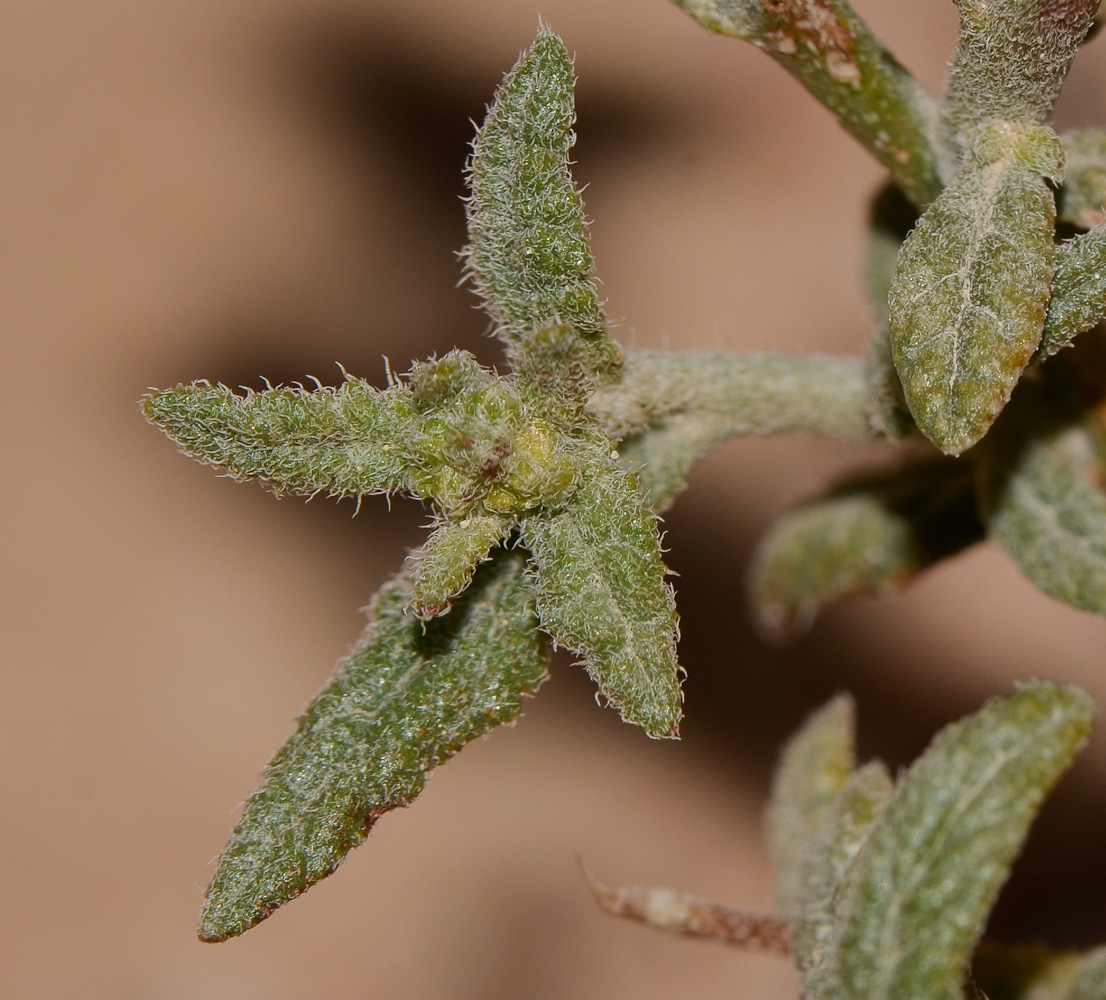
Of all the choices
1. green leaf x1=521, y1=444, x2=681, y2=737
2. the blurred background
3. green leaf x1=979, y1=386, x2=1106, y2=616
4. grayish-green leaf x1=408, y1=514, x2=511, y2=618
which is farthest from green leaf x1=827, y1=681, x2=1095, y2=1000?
the blurred background

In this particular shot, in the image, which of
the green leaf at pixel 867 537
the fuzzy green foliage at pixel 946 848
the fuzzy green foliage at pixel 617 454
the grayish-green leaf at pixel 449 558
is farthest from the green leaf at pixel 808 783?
the grayish-green leaf at pixel 449 558

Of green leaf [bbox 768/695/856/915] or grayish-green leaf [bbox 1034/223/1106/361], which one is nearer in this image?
grayish-green leaf [bbox 1034/223/1106/361]

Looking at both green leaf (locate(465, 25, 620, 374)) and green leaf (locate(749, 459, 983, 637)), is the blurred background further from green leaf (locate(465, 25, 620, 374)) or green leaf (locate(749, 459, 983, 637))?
green leaf (locate(465, 25, 620, 374))

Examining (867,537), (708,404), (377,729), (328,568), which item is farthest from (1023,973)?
(328,568)

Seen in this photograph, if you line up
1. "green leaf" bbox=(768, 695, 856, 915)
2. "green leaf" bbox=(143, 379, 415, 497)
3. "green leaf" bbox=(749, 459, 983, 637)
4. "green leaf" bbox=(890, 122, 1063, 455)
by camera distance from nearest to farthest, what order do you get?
"green leaf" bbox=(890, 122, 1063, 455) → "green leaf" bbox=(143, 379, 415, 497) → "green leaf" bbox=(768, 695, 856, 915) → "green leaf" bbox=(749, 459, 983, 637)

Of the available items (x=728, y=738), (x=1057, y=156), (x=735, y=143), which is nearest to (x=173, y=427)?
(x=1057, y=156)
